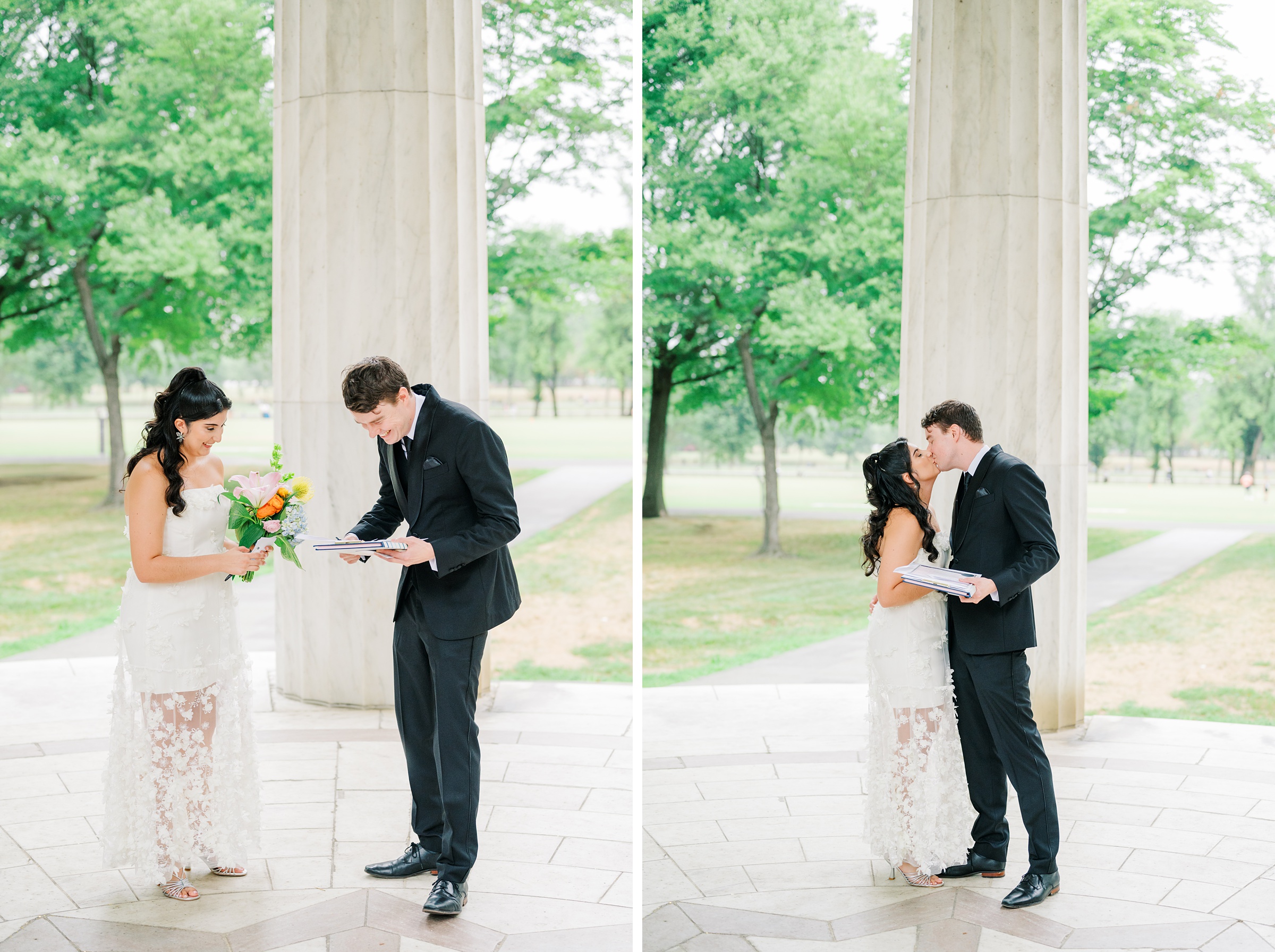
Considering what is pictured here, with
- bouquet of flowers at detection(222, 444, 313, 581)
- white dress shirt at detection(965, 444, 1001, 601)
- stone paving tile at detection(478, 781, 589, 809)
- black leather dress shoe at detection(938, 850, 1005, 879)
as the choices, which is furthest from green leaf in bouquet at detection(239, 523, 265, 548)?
black leather dress shoe at detection(938, 850, 1005, 879)

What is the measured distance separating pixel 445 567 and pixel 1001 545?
7.38 feet

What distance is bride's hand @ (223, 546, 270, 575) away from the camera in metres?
4.30

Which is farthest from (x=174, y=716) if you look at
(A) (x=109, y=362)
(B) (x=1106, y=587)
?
(A) (x=109, y=362)

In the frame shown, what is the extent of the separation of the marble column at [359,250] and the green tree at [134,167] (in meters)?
11.0

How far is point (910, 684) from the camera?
178 inches

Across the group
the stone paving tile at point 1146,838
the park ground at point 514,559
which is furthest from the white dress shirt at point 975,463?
the park ground at point 514,559

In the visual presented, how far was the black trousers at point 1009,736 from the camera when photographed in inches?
178

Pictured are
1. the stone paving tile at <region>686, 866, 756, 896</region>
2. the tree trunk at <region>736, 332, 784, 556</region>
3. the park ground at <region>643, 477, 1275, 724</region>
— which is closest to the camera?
the stone paving tile at <region>686, 866, 756, 896</region>

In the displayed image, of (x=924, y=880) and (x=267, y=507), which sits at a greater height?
(x=267, y=507)

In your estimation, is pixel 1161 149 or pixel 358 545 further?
pixel 1161 149

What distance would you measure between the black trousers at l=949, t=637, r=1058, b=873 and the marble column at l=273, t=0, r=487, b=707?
13.2 feet

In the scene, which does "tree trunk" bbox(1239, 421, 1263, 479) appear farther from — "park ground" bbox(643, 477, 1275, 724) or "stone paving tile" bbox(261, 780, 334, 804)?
"stone paving tile" bbox(261, 780, 334, 804)

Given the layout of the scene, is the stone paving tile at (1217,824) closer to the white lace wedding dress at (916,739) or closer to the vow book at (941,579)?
the white lace wedding dress at (916,739)

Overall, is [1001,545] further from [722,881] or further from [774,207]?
[774,207]
